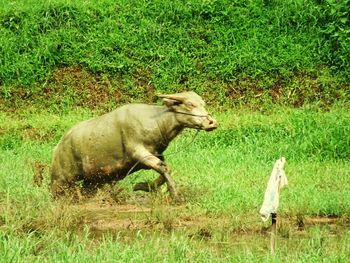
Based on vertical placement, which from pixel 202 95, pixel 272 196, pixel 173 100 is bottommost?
pixel 202 95

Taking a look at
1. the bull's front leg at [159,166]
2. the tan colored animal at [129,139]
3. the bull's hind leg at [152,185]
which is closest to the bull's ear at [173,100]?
the tan colored animal at [129,139]

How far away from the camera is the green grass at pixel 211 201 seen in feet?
21.1

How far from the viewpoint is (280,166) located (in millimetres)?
6570

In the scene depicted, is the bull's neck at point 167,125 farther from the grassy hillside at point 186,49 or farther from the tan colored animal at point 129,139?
the grassy hillside at point 186,49

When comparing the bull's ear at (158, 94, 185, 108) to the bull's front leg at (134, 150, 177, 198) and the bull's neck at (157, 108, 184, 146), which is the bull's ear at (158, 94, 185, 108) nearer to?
the bull's neck at (157, 108, 184, 146)

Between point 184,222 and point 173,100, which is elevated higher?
point 173,100

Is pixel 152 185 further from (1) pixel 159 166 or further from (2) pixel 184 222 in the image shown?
(2) pixel 184 222

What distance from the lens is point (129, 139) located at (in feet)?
29.6

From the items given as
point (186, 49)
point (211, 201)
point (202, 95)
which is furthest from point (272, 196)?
point (186, 49)

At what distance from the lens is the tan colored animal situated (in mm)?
8961

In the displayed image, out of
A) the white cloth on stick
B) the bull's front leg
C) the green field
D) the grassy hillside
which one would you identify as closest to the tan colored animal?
the bull's front leg

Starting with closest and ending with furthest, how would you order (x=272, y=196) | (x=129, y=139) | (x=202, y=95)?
(x=272, y=196) < (x=129, y=139) < (x=202, y=95)

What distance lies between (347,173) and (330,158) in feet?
3.09

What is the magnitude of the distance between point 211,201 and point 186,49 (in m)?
7.12
